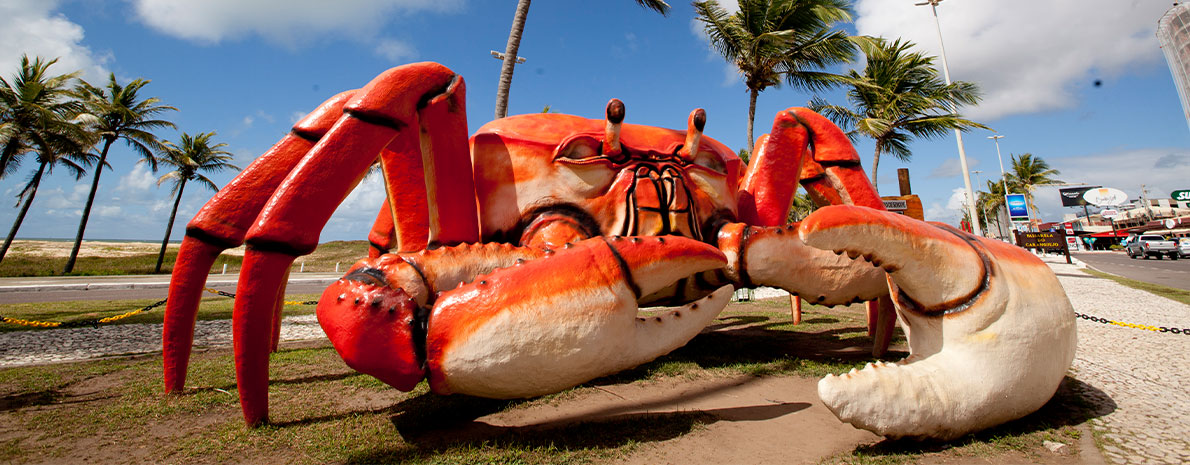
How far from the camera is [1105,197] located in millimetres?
45812

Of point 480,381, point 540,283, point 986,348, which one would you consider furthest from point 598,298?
point 986,348

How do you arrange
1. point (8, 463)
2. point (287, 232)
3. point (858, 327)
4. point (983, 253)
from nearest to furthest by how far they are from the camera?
point (287, 232), point (983, 253), point (8, 463), point (858, 327)

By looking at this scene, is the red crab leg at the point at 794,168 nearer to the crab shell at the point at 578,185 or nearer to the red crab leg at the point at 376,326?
the crab shell at the point at 578,185

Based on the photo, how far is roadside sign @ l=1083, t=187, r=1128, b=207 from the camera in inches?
1778

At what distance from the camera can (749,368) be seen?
3.66 m

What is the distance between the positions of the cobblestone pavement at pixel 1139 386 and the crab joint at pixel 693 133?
6.83 feet

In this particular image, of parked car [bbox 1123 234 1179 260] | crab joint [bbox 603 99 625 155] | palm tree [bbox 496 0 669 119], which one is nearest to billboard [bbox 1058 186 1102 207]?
parked car [bbox 1123 234 1179 260]

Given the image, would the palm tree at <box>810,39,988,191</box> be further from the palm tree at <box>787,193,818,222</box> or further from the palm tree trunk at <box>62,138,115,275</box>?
the palm tree trunk at <box>62,138,115,275</box>

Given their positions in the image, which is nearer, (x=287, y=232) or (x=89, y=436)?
(x=287, y=232)

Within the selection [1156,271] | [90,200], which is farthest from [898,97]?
[90,200]

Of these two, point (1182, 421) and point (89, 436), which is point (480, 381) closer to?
point (89, 436)

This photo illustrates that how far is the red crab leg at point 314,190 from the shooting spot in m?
1.87

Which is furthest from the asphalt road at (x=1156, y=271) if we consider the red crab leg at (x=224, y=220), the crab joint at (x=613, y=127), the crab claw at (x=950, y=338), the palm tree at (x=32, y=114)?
the palm tree at (x=32, y=114)

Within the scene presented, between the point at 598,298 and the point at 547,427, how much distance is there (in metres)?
0.98
